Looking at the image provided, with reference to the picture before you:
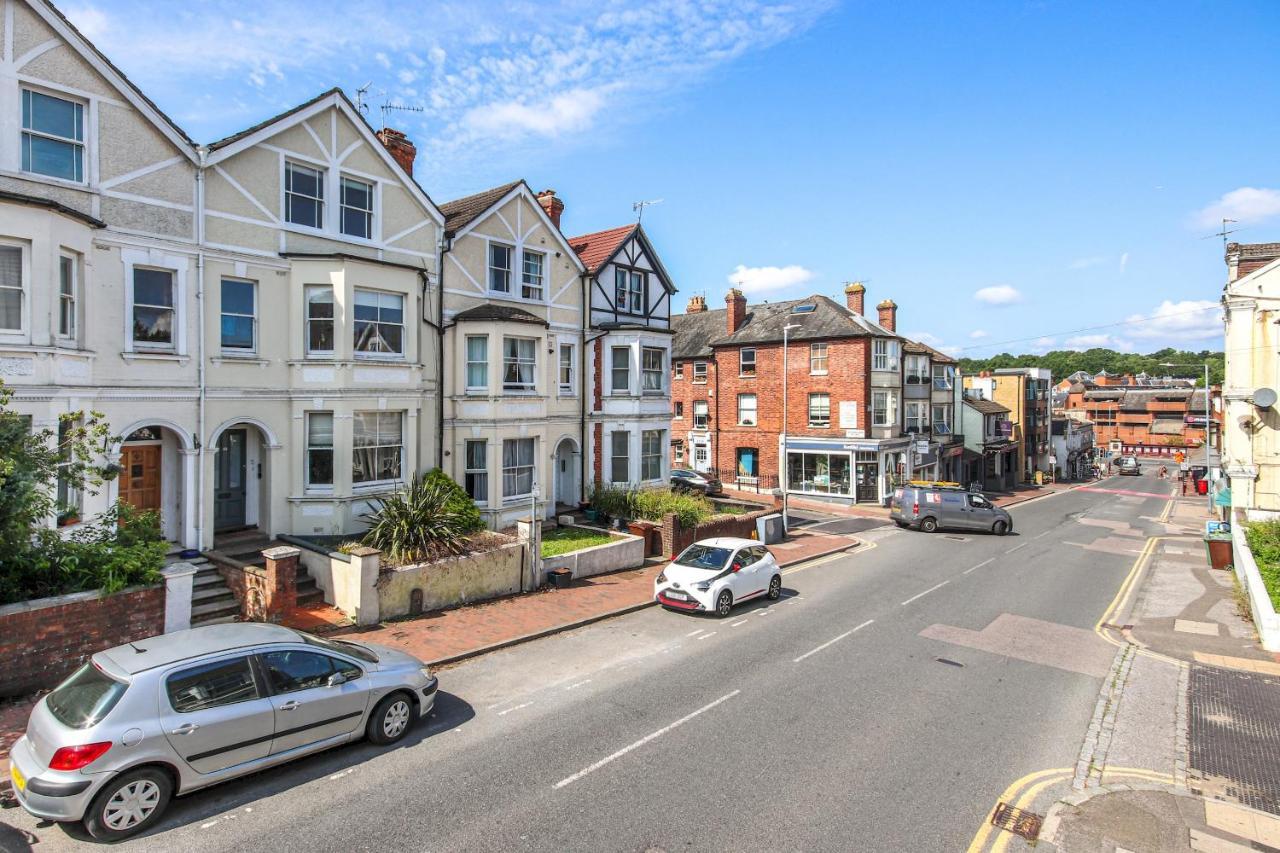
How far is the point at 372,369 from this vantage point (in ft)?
56.3

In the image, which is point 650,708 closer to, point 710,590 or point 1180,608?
point 710,590

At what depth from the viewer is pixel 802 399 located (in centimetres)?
3900

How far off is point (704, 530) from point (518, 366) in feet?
26.6

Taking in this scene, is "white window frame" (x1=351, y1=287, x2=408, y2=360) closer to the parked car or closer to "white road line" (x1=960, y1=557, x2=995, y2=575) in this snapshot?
"white road line" (x1=960, y1=557, x2=995, y2=575)

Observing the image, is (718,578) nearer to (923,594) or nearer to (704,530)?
(923,594)

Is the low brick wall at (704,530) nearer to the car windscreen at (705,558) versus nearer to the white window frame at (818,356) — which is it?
the car windscreen at (705,558)

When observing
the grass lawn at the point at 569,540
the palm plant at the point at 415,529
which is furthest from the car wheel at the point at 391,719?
the grass lawn at the point at 569,540

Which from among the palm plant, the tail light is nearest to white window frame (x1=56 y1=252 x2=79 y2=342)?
the palm plant

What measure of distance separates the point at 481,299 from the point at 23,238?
10.9 metres

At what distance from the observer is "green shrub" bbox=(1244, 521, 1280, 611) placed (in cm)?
1540

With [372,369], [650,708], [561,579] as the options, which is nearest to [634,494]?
[561,579]

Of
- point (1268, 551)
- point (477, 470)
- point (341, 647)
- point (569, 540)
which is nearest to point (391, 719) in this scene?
point (341, 647)

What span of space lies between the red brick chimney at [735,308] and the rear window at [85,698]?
37.6 meters

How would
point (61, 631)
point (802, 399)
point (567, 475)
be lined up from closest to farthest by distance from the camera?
point (61, 631)
point (567, 475)
point (802, 399)
